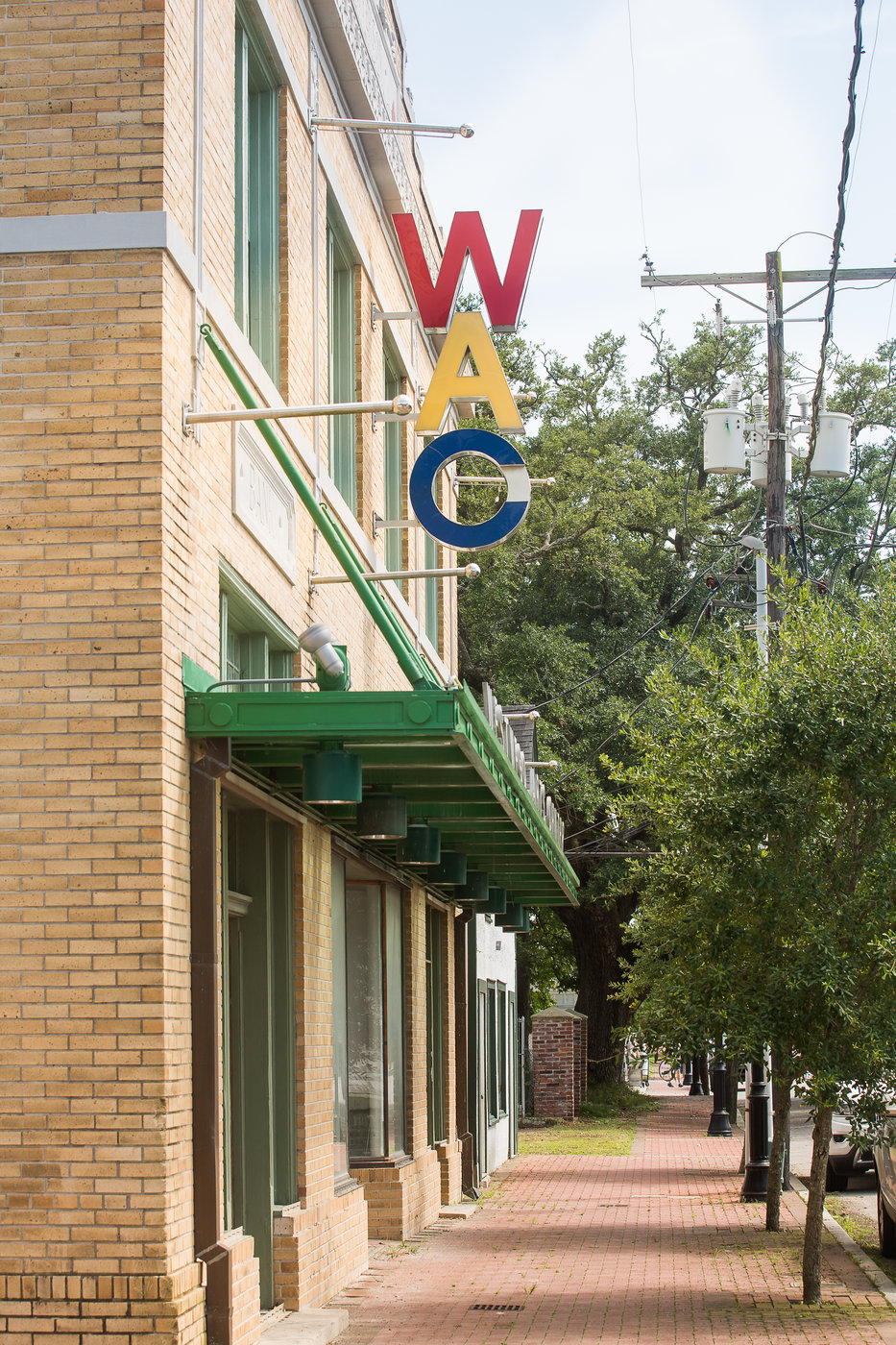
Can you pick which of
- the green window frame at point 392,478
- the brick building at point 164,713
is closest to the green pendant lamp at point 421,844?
the brick building at point 164,713

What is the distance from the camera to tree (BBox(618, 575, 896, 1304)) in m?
11.0

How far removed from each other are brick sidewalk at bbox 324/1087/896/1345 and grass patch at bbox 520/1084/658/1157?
26.1 feet

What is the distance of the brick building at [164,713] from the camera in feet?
22.7

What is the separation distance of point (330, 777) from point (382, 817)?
1624 millimetres

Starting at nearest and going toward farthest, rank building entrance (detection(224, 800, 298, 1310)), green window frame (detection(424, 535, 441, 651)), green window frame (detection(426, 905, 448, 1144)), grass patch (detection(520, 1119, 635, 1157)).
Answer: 1. building entrance (detection(224, 800, 298, 1310))
2. green window frame (detection(424, 535, 441, 651))
3. green window frame (detection(426, 905, 448, 1144))
4. grass patch (detection(520, 1119, 635, 1157))

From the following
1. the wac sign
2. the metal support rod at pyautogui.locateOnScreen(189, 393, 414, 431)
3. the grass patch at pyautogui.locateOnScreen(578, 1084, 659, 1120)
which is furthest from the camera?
the grass patch at pyautogui.locateOnScreen(578, 1084, 659, 1120)

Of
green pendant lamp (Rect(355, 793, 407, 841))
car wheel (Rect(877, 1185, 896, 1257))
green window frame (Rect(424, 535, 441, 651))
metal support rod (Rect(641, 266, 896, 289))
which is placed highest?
metal support rod (Rect(641, 266, 896, 289))

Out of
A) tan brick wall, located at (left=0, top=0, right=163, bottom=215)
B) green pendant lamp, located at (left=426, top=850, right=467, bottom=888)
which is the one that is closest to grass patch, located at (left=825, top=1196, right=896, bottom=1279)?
green pendant lamp, located at (left=426, top=850, right=467, bottom=888)

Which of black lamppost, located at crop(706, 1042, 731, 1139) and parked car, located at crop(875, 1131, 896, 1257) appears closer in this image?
parked car, located at crop(875, 1131, 896, 1257)

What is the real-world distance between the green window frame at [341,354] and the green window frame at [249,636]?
2631mm

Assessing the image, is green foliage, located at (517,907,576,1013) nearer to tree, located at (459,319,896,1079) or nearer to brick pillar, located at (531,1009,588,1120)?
tree, located at (459,319,896,1079)

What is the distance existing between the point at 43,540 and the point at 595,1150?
22617 millimetres

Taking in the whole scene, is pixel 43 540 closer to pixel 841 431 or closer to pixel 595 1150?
pixel 841 431

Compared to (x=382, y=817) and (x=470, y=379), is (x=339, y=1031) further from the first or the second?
(x=470, y=379)
